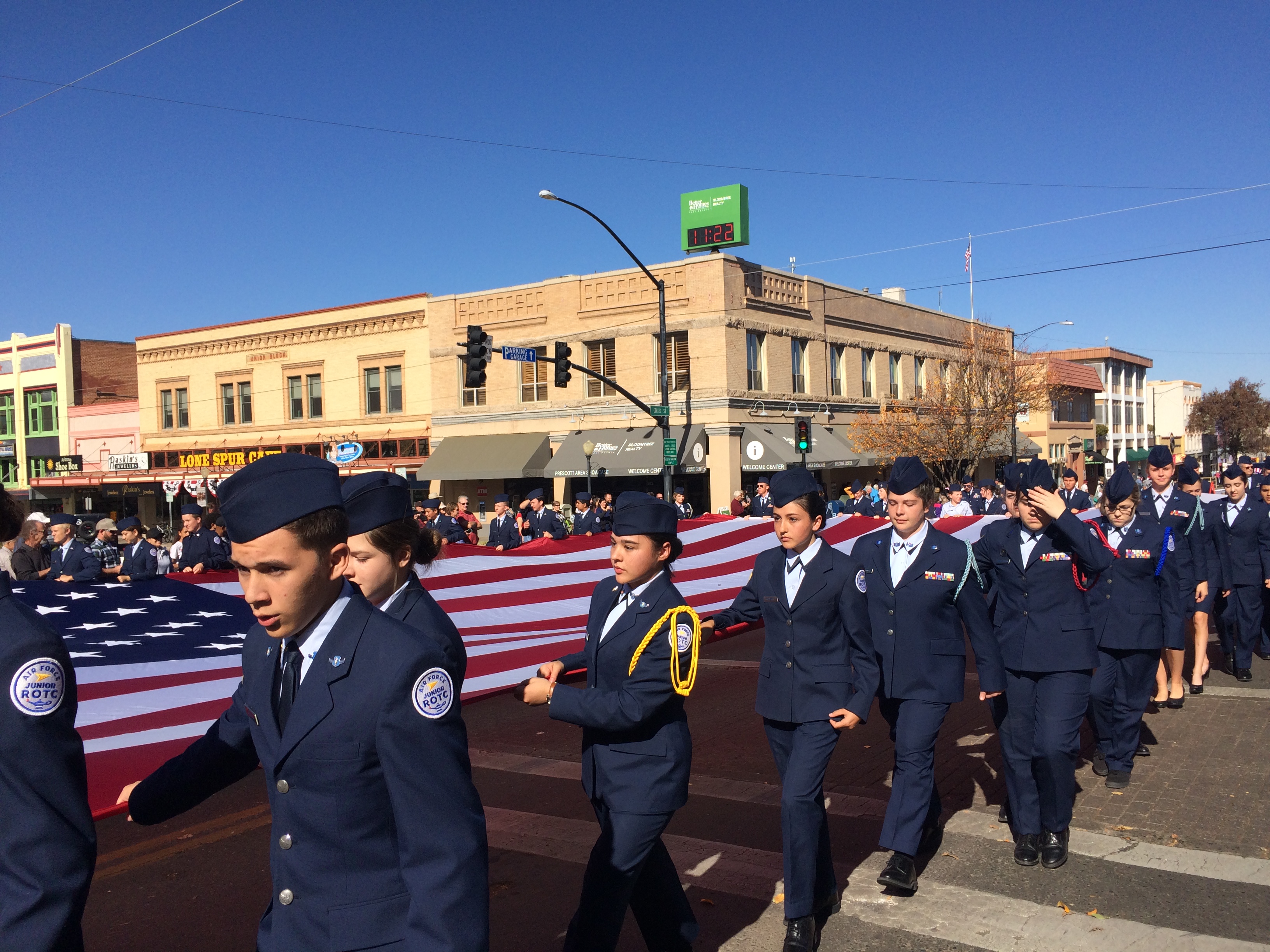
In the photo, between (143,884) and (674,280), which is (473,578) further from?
(674,280)

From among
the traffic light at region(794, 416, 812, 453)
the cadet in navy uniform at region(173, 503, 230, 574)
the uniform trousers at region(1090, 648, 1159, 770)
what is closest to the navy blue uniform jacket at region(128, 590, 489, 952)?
the uniform trousers at region(1090, 648, 1159, 770)

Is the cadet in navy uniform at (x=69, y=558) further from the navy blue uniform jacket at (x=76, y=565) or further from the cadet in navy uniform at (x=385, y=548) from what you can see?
the cadet in navy uniform at (x=385, y=548)

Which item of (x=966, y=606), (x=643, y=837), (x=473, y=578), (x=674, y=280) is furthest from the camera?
(x=674, y=280)

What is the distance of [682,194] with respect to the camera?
35.9m

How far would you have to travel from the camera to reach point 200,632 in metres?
6.09

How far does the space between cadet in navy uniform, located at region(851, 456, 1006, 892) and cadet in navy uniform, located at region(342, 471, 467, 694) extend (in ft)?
8.90

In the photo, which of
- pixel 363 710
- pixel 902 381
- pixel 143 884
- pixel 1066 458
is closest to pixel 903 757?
pixel 363 710

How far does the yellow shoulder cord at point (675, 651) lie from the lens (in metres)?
3.81

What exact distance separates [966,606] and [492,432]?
33161 millimetres

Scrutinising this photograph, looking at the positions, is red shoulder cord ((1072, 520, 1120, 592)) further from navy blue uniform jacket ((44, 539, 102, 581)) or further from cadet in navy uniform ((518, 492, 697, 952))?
navy blue uniform jacket ((44, 539, 102, 581))

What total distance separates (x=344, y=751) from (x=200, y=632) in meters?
4.40

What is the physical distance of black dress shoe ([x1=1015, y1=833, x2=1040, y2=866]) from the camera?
5.45 metres

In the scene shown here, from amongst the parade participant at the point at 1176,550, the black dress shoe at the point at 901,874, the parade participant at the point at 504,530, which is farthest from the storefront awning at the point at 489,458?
the black dress shoe at the point at 901,874

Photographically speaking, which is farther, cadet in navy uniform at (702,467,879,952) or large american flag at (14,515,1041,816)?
large american flag at (14,515,1041,816)
